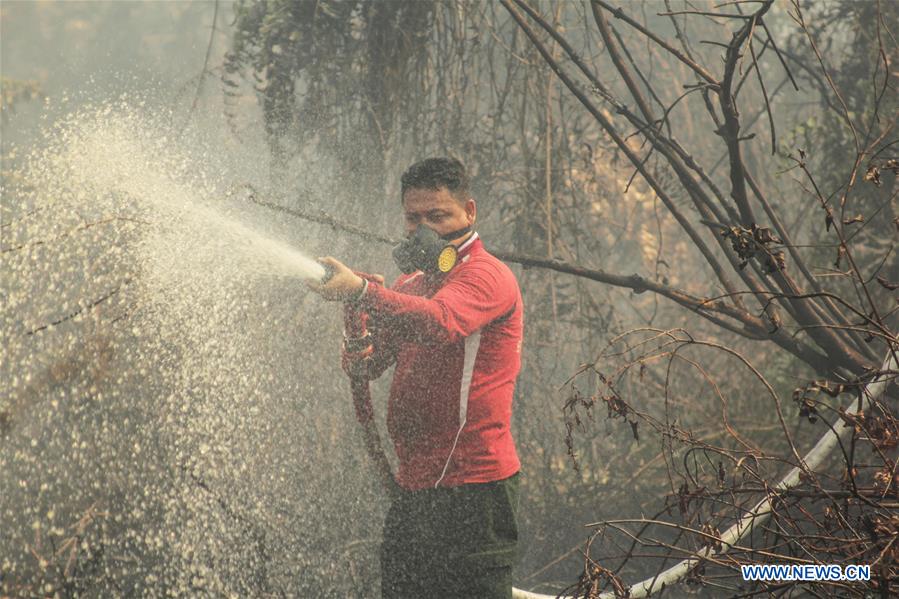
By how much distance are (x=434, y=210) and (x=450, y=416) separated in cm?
79

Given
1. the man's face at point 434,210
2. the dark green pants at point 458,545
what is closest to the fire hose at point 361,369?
the dark green pants at point 458,545

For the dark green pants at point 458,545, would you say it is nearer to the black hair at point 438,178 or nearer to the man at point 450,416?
the man at point 450,416

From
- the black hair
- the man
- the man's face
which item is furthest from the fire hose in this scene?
the black hair

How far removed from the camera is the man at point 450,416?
2854 mm

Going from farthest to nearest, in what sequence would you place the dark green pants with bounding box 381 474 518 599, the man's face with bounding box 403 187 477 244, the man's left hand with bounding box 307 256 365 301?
the man's face with bounding box 403 187 477 244 < the dark green pants with bounding box 381 474 518 599 < the man's left hand with bounding box 307 256 365 301

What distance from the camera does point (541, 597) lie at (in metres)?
3.18

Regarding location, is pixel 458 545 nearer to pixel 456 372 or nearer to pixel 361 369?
pixel 456 372

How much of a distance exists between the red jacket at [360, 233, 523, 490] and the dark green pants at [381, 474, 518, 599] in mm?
62

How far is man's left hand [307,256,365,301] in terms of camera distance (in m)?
2.77

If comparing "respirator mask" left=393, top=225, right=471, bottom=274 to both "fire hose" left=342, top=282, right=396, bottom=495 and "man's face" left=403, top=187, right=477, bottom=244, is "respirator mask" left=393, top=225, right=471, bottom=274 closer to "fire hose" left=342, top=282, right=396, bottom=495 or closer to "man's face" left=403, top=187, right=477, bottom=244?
"man's face" left=403, top=187, right=477, bottom=244

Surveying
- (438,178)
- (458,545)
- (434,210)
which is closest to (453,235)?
(434,210)

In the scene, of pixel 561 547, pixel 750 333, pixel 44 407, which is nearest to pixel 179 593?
pixel 44 407

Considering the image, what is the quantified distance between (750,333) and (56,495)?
10.5ft

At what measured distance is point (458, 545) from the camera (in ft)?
9.51
